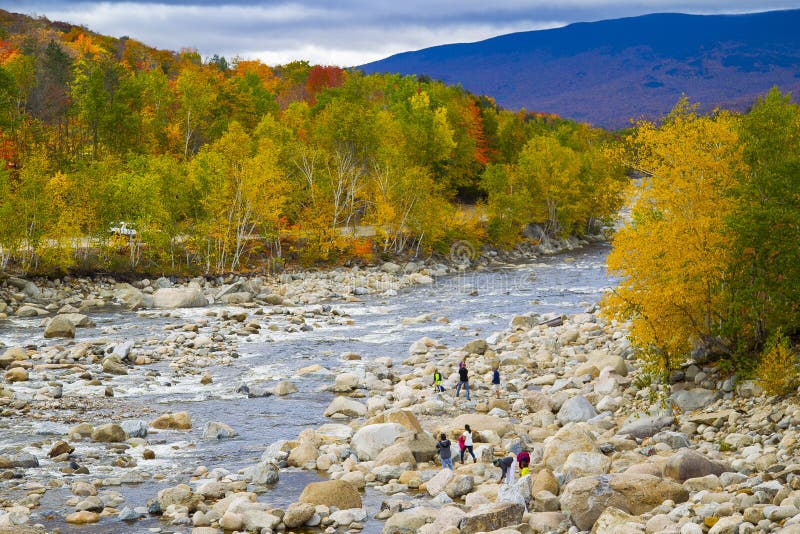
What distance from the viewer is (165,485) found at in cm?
2139

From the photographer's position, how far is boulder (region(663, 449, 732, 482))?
1897 centimetres

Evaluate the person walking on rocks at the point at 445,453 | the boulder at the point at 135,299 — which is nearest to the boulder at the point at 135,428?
the person walking on rocks at the point at 445,453

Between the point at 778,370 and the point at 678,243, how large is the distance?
5.18m

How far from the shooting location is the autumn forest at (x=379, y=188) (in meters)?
25.7

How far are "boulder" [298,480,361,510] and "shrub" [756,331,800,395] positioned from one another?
41.6 feet

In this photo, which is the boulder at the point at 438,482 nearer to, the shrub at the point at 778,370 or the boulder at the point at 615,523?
the boulder at the point at 615,523

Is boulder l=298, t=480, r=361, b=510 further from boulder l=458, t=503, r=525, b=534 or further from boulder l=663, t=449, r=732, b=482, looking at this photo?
boulder l=663, t=449, r=732, b=482

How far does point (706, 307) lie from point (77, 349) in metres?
27.7

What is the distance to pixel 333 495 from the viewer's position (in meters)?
20.0

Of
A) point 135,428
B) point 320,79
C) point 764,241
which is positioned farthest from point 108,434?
point 320,79

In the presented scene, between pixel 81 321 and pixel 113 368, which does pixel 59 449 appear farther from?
pixel 81 321

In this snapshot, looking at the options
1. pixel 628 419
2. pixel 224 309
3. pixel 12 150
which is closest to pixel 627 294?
pixel 628 419

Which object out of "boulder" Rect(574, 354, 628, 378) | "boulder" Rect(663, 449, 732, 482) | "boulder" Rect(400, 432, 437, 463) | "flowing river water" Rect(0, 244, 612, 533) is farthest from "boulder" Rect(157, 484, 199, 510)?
"boulder" Rect(574, 354, 628, 378)

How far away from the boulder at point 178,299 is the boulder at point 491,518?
3788 centimetres
